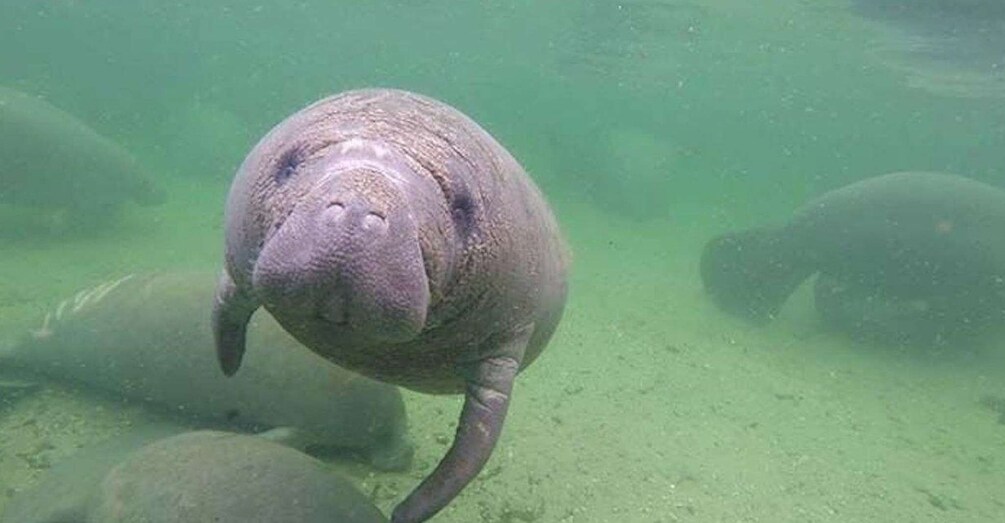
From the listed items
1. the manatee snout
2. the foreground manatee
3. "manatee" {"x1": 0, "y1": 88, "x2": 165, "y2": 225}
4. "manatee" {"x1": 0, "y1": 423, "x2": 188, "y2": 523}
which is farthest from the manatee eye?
"manatee" {"x1": 0, "y1": 88, "x2": 165, "y2": 225}

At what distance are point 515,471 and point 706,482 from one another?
4.44ft

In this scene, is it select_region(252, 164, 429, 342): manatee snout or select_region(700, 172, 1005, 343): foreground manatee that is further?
select_region(700, 172, 1005, 343): foreground manatee

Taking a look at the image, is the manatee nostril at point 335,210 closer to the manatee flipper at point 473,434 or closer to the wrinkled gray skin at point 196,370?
the manatee flipper at point 473,434

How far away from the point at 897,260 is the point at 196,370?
8.75 m

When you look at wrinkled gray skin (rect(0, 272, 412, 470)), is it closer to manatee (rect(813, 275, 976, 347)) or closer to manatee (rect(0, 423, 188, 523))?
manatee (rect(0, 423, 188, 523))

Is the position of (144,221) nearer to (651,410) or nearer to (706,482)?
(651,410)

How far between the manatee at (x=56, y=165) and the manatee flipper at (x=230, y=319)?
8.77 m

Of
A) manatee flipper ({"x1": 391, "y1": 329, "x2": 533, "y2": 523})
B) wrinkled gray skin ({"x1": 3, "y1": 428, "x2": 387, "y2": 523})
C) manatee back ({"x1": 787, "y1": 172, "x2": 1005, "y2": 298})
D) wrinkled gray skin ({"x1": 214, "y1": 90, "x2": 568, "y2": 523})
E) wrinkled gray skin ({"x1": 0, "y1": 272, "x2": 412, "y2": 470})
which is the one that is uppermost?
wrinkled gray skin ({"x1": 214, "y1": 90, "x2": 568, "y2": 523})

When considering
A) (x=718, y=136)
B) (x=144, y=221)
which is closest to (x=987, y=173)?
(x=718, y=136)

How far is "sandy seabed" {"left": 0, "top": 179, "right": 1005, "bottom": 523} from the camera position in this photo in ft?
17.3

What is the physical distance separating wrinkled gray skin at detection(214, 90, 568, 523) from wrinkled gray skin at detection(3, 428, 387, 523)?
1.60 feet

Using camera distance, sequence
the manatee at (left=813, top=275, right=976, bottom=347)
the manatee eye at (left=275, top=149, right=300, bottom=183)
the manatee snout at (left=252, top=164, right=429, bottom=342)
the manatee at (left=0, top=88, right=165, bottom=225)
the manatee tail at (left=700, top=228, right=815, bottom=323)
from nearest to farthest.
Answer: the manatee snout at (left=252, top=164, right=429, bottom=342) < the manatee eye at (left=275, top=149, right=300, bottom=183) < the manatee at (left=813, top=275, right=976, bottom=347) < the manatee tail at (left=700, top=228, right=815, bottom=323) < the manatee at (left=0, top=88, right=165, bottom=225)

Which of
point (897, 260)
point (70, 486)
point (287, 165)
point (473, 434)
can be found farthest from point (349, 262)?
point (897, 260)

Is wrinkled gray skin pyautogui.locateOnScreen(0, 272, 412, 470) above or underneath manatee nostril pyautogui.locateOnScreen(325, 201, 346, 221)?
underneath
